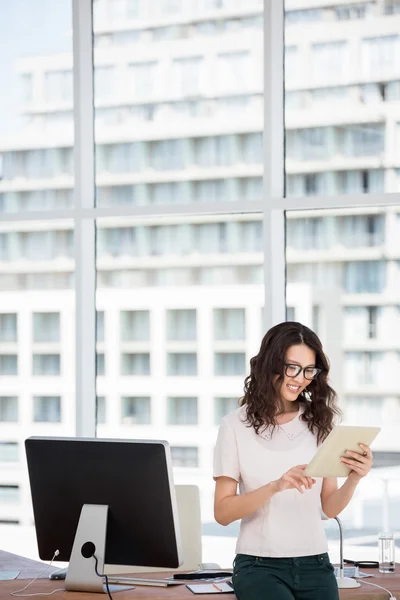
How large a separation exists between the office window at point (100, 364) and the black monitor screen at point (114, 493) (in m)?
2.32

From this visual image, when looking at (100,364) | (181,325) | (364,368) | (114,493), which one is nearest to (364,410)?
(364,368)

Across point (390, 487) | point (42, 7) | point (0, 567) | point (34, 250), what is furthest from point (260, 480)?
point (42, 7)

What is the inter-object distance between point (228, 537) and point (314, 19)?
9.17 ft

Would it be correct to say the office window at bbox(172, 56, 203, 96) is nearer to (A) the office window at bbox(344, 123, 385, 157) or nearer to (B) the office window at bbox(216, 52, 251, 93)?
(B) the office window at bbox(216, 52, 251, 93)

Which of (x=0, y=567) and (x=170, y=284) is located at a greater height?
(x=170, y=284)

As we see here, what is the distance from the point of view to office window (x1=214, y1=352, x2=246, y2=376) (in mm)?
4750

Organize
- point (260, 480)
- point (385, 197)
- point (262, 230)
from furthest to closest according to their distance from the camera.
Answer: point (262, 230) < point (385, 197) < point (260, 480)

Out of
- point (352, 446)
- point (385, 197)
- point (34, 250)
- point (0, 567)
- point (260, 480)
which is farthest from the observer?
point (34, 250)

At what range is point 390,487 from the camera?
4512 mm

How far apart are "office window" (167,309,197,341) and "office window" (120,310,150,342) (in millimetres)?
129

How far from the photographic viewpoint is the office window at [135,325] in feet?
16.1

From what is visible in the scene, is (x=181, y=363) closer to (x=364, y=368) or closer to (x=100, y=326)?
(x=100, y=326)

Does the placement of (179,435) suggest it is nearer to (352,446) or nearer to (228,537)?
(228,537)

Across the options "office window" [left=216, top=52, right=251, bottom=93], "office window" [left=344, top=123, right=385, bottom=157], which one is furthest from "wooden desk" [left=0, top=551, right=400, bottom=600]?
"office window" [left=216, top=52, right=251, bottom=93]
